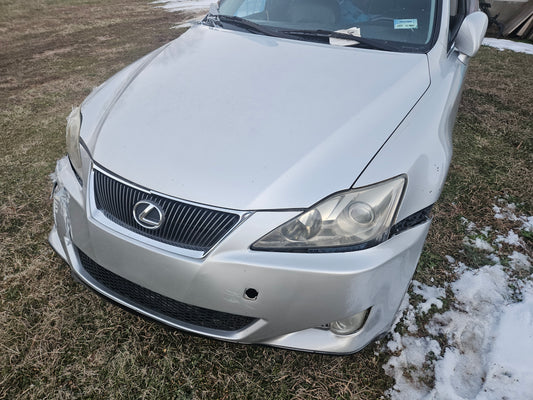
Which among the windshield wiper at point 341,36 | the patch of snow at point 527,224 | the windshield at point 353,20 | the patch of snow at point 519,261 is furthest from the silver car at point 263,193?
the patch of snow at point 527,224

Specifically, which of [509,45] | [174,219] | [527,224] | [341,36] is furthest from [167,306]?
[509,45]

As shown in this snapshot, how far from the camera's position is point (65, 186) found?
160cm

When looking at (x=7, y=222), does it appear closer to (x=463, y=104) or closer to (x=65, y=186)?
(x=65, y=186)

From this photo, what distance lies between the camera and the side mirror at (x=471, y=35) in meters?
2.14

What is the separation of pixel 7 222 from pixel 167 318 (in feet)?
5.59

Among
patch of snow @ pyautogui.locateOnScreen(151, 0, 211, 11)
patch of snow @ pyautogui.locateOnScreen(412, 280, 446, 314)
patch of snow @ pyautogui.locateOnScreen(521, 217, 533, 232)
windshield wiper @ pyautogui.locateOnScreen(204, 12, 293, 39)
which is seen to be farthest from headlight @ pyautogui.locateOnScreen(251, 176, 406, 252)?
patch of snow @ pyautogui.locateOnScreen(151, 0, 211, 11)

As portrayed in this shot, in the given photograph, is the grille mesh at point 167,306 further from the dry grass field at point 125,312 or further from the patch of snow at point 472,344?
the patch of snow at point 472,344

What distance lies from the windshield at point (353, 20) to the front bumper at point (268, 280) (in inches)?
45.4

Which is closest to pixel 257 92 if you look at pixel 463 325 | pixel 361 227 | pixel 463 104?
pixel 361 227

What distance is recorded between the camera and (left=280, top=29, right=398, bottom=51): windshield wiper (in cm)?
196

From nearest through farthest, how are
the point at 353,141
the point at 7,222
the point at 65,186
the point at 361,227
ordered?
the point at 361,227 → the point at 353,141 → the point at 65,186 → the point at 7,222

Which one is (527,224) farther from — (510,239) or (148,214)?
(148,214)

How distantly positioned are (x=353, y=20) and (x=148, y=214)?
1657 millimetres

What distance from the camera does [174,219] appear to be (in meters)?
1.32
